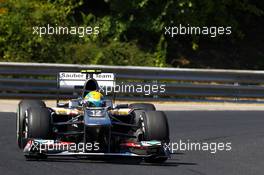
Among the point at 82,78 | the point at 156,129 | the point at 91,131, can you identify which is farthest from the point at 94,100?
the point at 156,129

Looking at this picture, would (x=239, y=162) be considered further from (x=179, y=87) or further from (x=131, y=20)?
(x=131, y=20)

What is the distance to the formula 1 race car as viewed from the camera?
11.6m

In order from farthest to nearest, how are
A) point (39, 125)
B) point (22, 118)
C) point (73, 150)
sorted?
point (22, 118) < point (73, 150) < point (39, 125)

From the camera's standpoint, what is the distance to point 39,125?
11688 millimetres

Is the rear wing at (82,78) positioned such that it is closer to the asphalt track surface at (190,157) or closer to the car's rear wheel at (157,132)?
the asphalt track surface at (190,157)

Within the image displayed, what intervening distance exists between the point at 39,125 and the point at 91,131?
700 millimetres

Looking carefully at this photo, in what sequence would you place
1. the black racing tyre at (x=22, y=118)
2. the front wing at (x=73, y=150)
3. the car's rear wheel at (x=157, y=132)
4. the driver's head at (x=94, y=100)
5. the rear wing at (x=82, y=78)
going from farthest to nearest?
the rear wing at (x=82, y=78) < the driver's head at (x=94, y=100) < the black racing tyre at (x=22, y=118) < the car's rear wheel at (x=157, y=132) < the front wing at (x=73, y=150)

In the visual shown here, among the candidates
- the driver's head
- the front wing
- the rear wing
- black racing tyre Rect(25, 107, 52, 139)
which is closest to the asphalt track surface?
the front wing

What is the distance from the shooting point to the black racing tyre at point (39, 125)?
1167cm

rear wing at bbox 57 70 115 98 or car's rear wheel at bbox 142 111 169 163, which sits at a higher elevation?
rear wing at bbox 57 70 115 98

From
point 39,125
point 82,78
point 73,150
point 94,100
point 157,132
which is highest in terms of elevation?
point 82,78

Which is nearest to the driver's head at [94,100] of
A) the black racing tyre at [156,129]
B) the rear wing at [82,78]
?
the rear wing at [82,78]

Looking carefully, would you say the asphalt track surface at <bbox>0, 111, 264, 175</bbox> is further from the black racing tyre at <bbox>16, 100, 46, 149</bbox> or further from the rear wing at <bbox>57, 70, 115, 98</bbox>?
the rear wing at <bbox>57, 70, 115, 98</bbox>

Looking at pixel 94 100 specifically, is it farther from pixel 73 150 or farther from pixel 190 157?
pixel 190 157
